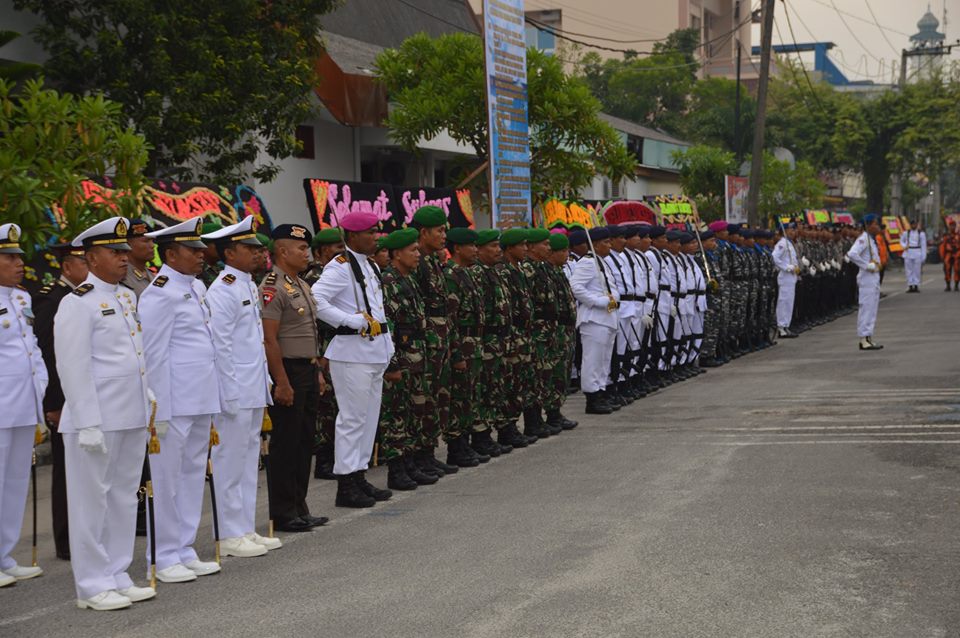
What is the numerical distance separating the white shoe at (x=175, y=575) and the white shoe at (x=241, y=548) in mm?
581

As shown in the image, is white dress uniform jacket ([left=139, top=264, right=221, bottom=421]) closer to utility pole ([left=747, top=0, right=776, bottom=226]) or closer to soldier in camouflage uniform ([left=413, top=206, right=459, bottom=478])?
soldier in camouflage uniform ([left=413, top=206, right=459, bottom=478])

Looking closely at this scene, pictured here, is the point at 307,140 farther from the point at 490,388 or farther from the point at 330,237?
the point at 490,388

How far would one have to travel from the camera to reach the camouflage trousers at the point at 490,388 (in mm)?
11508

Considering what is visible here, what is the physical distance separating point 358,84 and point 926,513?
16073mm

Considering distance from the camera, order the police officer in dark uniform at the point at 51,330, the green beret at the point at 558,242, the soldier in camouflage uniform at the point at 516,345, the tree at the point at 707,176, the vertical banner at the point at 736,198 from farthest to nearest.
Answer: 1. the tree at the point at 707,176
2. the vertical banner at the point at 736,198
3. the green beret at the point at 558,242
4. the soldier in camouflage uniform at the point at 516,345
5. the police officer in dark uniform at the point at 51,330

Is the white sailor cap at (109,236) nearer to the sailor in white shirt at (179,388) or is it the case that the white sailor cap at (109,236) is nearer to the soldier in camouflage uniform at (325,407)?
the sailor in white shirt at (179,388)

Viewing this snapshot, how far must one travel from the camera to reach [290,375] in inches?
347

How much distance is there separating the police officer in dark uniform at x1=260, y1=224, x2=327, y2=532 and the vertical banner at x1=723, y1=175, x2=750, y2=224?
2476cm

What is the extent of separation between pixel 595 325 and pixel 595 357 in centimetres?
37

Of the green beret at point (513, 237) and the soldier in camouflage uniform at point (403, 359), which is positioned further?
the green beret at point (513, 237)

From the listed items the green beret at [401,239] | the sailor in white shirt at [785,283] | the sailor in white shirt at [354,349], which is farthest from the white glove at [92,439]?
the sailor in white shirt at [785,283]

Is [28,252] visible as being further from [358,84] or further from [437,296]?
[358,84]

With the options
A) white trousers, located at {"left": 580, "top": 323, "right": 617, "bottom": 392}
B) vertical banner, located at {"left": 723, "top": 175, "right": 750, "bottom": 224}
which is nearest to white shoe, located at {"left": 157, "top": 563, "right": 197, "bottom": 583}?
white trousers, located at {"left": 580, "top": 323, "right": 617, "bottom": 392}

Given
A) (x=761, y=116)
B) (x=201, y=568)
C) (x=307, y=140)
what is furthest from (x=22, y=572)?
(x=761, y=116)
